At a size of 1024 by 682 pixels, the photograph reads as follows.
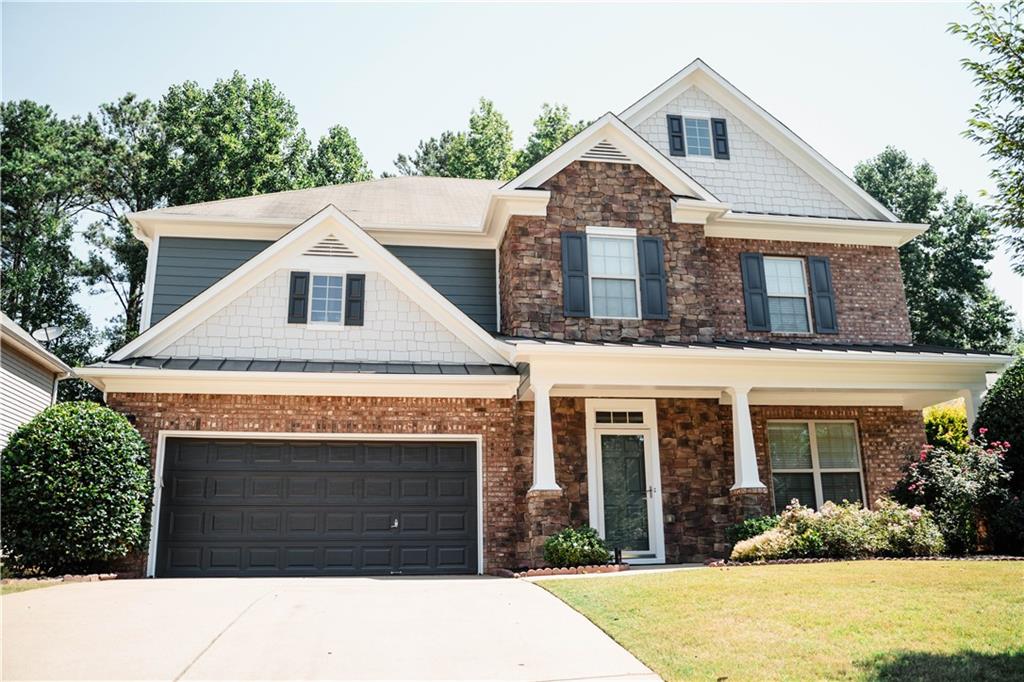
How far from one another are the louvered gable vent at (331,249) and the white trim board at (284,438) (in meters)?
3.20

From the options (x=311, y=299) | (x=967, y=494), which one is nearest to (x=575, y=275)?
(x=311, y=299)

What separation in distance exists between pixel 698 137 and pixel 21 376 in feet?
49.7

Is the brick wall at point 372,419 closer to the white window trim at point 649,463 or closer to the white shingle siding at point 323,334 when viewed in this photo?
the white shingle siding at point 323,334

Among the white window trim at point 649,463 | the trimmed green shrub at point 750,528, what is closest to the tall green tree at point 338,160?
the white window trim at point 649,463

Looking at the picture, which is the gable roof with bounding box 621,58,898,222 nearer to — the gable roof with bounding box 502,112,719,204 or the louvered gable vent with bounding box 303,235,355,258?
the gable roof with bounding box 502,112,719,204

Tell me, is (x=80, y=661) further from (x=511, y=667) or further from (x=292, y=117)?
(x=292, y=117)

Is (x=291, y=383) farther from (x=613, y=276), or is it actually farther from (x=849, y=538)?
(x=849, y=538)

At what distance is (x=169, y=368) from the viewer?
489 inches

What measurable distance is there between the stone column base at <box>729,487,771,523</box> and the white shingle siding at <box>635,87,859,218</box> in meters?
6.37

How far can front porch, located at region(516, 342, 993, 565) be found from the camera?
12523 millimetres

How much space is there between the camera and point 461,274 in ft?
52.1

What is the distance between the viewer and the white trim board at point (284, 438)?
1204cm

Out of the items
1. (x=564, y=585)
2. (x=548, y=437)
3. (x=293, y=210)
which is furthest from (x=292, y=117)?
(x=564, y=585)

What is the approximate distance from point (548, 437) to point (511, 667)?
20.7 ft
